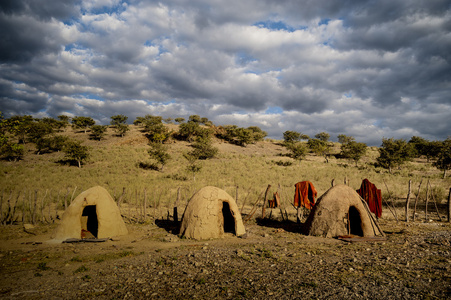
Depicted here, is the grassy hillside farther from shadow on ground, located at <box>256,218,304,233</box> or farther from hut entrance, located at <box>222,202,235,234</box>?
hut entrance, located at <box>222,202,235,234</box>

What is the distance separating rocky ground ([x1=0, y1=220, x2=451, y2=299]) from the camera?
484cm

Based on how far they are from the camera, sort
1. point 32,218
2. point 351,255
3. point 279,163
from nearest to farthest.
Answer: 1. point 351,255
2. point 32,218
3. point 279,163

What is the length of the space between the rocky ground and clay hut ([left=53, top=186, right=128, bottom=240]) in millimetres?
587

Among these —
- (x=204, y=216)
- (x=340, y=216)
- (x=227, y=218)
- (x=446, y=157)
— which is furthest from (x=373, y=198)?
(x=446, y=157)

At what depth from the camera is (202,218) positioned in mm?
9109

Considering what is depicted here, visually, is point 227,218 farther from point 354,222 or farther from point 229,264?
point 354,222

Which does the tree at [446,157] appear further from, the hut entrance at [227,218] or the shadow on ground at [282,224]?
the hut entrance at [227,218]

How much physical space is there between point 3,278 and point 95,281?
259 cm

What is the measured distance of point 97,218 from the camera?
31.3 ft

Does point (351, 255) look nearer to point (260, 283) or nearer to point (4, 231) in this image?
point (260, 283)

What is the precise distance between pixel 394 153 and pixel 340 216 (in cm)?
3255

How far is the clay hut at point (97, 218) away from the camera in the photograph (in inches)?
360

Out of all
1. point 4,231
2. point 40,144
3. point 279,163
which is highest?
point 40,144

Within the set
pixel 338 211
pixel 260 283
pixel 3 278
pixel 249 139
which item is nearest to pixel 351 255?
pixel 338 211
